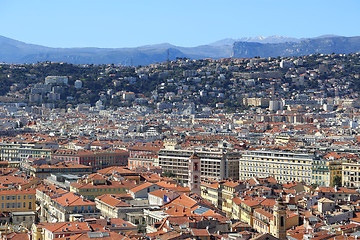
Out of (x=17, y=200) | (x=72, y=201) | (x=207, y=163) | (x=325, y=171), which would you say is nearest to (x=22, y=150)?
(x=207, y=163)

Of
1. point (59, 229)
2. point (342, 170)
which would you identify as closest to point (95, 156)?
point (342, 170)

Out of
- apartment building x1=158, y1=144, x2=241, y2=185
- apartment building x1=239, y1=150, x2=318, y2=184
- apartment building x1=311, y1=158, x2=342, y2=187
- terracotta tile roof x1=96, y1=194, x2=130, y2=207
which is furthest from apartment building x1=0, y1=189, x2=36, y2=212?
apartment building x1=239, y1=150, x2=318, y2=184

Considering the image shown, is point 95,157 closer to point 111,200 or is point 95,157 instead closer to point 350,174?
point 350,174

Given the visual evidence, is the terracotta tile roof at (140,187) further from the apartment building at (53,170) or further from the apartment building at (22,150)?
the apartment building at (22,150)

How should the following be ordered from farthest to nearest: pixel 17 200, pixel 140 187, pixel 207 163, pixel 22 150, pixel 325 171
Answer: pixel 22 150 < pixel 207 163 < pixel 325 171 < pixel 140 187 < pixel 17 200

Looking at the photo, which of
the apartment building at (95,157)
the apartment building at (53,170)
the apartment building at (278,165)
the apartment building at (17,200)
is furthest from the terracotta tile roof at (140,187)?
the apartment building at (95,157)

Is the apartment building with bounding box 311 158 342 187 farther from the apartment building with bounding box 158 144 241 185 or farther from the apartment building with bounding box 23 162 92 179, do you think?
the apartment building with bounding box 23 162 92 179

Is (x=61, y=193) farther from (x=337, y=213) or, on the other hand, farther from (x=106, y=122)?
(x=106, y=122)
